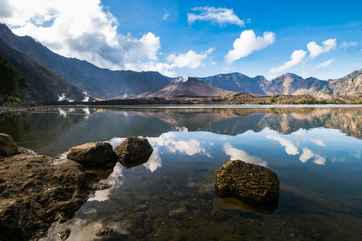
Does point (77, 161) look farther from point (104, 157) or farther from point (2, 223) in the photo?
point (2, 223)

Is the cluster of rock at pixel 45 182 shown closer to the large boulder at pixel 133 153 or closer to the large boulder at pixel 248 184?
the large boulder at pixel 133 153

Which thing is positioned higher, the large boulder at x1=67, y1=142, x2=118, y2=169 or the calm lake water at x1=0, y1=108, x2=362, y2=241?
the large boulder at x1=67, y1=142, x2=118, y2=169

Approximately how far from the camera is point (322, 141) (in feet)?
131

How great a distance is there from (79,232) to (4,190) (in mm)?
5733

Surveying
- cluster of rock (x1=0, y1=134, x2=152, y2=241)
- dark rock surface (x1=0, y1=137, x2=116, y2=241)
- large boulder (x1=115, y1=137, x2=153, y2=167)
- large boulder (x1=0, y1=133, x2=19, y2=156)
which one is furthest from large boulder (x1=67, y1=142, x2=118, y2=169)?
large boulder (x1=0, y1=133, x2=19, y2=156)

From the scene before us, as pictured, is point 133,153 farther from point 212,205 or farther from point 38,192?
point 212,205

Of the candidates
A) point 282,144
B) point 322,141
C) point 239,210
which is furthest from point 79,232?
point 322,141

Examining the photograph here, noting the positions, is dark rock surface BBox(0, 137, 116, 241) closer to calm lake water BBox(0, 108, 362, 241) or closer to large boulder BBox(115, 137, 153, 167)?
calm lake water BBox(0, 108, 362, 241)

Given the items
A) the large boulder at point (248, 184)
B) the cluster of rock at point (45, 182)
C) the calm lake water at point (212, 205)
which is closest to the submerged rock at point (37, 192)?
the cluster of rock at point (45, 182)

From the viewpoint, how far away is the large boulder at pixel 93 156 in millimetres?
23797

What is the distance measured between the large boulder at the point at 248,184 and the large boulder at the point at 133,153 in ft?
36.0

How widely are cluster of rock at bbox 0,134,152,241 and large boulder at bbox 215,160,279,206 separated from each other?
9.00 meters

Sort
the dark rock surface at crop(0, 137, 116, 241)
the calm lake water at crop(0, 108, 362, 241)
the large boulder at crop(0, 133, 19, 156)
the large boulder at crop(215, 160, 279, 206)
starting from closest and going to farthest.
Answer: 1. the dark rock surface at crop(0, 137, 116, 241)
2. the calm lake water at crop(0, 108, 362, 241)
3. the large boulder at crop(215, 160, 279, 206)
4. the large boulder at crop(0, 133, 19, 156)

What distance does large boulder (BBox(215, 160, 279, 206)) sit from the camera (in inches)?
636
